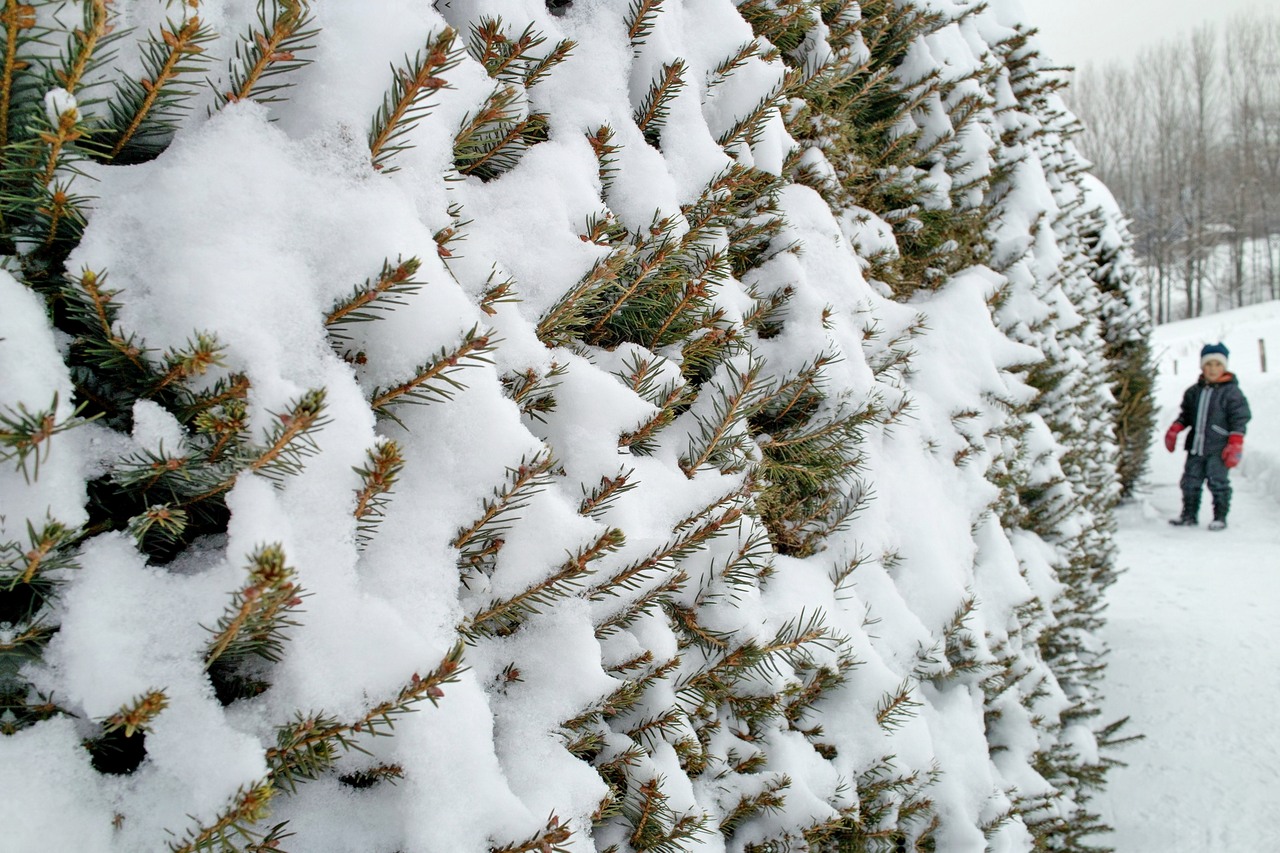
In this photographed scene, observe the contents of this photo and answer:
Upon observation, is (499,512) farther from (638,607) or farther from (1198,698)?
(1198,698)

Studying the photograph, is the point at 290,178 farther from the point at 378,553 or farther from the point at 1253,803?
the point at 1253,803

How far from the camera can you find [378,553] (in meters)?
1.00

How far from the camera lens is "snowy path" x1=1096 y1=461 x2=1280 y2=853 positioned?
3.40m

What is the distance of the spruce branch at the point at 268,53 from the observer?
0.84 m

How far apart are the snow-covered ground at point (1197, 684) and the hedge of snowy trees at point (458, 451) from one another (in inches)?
74.4

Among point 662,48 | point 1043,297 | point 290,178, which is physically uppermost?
point 662,48

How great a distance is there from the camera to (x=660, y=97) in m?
1.57

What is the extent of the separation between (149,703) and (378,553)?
32 cm

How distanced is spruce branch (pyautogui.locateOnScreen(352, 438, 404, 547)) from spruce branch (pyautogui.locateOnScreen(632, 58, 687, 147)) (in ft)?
3.30

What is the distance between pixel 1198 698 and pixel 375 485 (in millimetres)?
5277

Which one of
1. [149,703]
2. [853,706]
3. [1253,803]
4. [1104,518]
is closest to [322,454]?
[149,703]

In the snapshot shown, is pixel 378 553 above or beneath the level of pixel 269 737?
above

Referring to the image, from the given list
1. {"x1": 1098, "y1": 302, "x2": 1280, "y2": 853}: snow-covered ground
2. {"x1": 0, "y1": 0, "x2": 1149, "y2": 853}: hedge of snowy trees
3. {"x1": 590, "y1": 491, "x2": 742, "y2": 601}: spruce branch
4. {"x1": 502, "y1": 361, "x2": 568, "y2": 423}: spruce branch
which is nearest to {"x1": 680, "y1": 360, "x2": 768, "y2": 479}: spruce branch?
{"x1": 0, "y1": 0, "x2": 1149, "y2": 853}: hedge of snowy trees

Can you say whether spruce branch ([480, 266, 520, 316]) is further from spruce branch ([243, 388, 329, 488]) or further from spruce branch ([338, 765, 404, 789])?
spruce branch ([338, 765, 404, 789])
